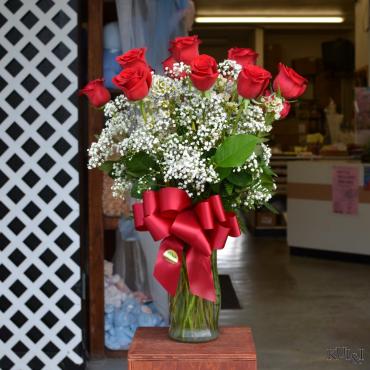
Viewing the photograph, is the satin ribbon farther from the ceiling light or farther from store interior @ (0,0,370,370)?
the ceiling light

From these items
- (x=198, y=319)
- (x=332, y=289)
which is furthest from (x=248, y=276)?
(x=198, y=319)

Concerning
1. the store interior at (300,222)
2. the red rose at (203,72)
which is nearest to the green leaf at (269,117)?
the red rose at (203,72)

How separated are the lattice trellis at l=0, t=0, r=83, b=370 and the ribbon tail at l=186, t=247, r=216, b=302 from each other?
7.02 feet

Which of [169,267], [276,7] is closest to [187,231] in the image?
[169,267]

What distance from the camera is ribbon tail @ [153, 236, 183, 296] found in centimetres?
229

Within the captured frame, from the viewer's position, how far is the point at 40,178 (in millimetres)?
4352

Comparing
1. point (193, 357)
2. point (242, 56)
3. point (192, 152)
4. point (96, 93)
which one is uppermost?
point (242, 56)

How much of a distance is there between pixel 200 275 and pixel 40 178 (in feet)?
7.40

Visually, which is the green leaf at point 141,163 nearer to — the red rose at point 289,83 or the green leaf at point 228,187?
the green leaf at point 228,187

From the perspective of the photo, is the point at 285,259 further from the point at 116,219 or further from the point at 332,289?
the point at 116,219

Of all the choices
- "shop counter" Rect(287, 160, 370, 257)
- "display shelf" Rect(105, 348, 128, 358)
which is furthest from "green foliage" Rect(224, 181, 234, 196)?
"shop counter" Rect(287, 160, 370, 257)

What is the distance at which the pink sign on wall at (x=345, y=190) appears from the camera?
8.31 meters

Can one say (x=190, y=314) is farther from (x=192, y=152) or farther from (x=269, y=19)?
(x=269, y=19)

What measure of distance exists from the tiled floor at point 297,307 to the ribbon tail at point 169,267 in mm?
2408
